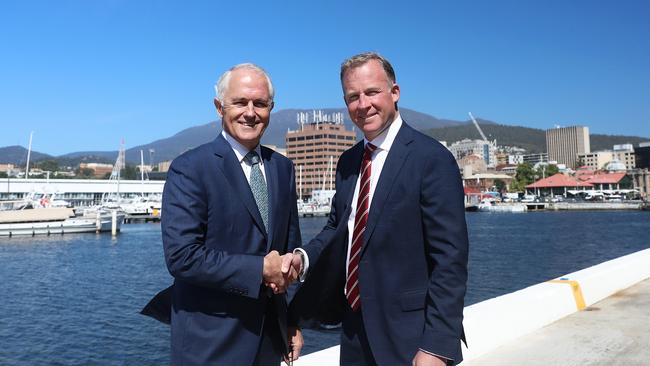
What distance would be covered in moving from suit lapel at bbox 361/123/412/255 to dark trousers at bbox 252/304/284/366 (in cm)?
56

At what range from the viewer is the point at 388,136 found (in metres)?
2.49

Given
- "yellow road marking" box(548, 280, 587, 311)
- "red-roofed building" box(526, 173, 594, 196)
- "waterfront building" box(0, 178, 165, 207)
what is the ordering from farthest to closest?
"red-roofed building" box(526, 173, 594, 196) < "waterfront building" box(0, 178, 165, 207) < "yellow road marking" box(548, 280, 587, 311)

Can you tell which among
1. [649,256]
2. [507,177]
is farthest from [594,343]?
[507,177]

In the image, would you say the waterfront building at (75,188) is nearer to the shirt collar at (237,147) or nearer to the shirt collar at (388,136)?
the shirt collar at (237,147)

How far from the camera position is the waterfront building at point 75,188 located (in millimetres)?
80625

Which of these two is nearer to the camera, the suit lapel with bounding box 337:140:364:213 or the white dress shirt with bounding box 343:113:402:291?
the white dress shirt with bounding box 343:113:402:291

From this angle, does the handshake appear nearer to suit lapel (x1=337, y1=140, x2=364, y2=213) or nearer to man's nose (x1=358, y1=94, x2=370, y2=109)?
suit lapel (x1=337, y1=140, x2=364, y2=213)

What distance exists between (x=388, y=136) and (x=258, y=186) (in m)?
0.68

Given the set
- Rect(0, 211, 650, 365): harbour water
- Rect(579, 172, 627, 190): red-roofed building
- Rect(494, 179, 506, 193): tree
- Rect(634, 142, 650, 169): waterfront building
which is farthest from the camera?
Rect(494, 179, 506, 193): tree

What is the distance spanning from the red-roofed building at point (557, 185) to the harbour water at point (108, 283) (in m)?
82.8

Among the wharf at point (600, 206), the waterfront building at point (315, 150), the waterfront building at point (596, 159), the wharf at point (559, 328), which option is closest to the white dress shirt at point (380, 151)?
the wharf at point (559, 328)

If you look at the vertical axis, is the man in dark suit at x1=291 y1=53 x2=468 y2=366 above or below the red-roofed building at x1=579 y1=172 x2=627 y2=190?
below

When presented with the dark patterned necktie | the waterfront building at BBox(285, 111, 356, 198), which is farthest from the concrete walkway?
the waterfront building at BBox(285, 111, 356, 198)

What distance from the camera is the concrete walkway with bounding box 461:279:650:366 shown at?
4.18 metres
